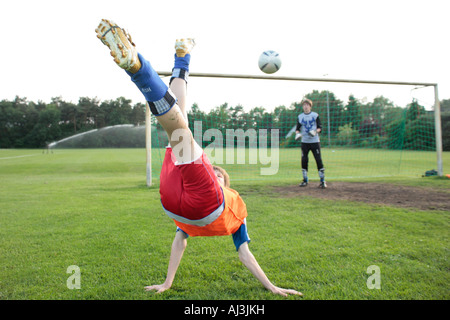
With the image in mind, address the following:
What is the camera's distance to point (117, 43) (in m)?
1.78

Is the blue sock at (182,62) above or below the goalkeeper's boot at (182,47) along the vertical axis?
below

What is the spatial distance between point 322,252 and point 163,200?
2.11 m

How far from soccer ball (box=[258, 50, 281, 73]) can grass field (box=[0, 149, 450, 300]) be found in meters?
3.46

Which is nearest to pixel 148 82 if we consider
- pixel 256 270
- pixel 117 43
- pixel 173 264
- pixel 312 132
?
pixel 117 43

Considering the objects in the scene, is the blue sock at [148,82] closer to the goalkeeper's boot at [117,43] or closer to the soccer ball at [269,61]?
the goalkeeper's boot at [117,43]

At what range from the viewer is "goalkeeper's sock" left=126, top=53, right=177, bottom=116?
1904 millimetres

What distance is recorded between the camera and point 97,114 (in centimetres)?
5838

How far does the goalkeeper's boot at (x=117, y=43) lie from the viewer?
1.78m

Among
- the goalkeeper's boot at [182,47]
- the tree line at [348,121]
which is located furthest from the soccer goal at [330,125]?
the goalkeeper's boot at [182,47]

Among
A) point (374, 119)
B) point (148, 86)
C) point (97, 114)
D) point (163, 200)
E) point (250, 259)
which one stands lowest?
point (250, 259)

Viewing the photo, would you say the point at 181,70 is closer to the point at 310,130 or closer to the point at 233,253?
the point at 233,253

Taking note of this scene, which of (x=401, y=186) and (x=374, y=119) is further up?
(x=374, y=119)

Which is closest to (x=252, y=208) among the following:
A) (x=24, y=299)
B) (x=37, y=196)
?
(x=24, y=299)

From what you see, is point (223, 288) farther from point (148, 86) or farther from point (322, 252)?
point (148, 86)
